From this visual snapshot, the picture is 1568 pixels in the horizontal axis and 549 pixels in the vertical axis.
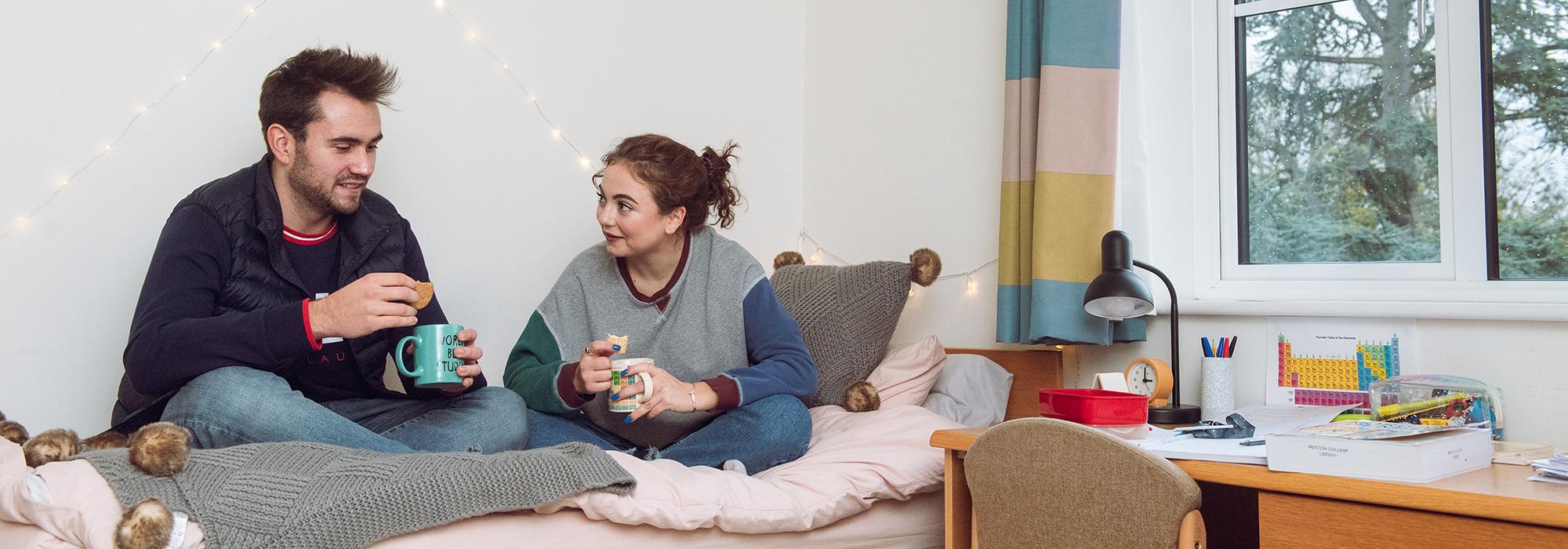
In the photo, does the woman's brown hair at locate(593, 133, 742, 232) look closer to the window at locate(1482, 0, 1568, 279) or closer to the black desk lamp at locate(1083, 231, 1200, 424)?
the black desk lamp at locate(1083, 231, 1200, 424)

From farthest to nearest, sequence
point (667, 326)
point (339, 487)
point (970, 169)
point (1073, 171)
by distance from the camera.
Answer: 1. point (970, 169)
2. point (1073, 171)
3. point (667, 326)
4. point (339, 487)

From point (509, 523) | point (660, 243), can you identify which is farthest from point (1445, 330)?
point (509, 523)

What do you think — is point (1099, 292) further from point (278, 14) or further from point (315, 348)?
point (278, 14)

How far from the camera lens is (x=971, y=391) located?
2.26 meters

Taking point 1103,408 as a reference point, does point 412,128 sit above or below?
above

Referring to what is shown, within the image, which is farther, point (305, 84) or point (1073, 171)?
point (1073, 171)

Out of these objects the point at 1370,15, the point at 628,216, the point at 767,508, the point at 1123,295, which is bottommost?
the point at 767,508

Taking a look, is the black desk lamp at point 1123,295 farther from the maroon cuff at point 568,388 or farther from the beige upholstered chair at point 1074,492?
the maroon cuff at point 568,388

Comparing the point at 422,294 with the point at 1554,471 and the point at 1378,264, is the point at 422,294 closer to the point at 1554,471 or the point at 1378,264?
the point at 1554,471

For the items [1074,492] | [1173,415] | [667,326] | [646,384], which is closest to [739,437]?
[646,384]

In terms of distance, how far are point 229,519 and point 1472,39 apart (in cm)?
209

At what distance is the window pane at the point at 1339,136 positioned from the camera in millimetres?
1913

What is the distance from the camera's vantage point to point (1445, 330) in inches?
68.7

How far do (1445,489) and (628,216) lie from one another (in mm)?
1329
